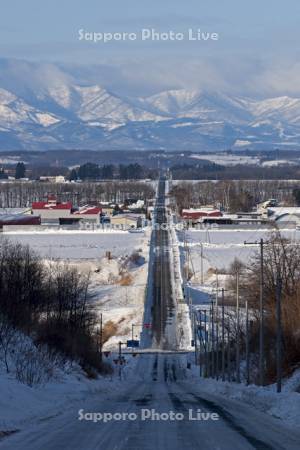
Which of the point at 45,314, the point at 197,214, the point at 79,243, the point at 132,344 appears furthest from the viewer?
the point at 197,214

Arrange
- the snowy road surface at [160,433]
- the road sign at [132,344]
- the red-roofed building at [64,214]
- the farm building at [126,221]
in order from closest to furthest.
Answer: the snowy road surface at [160,433], the road sign at [132,344], the farm building at [126,221], the red-roofed building at [64,214]

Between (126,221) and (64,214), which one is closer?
(126,221)

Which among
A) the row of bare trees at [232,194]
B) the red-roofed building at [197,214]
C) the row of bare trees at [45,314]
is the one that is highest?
the row of bare trees at [232,194]

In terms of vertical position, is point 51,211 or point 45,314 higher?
point 51,211

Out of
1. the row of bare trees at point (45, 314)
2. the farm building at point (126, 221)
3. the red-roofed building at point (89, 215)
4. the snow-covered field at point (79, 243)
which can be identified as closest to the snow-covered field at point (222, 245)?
the snow-covered field at point (79, 243)

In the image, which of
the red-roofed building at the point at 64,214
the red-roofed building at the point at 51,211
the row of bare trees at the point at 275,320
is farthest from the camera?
the red-roofed building at the point at 51,211

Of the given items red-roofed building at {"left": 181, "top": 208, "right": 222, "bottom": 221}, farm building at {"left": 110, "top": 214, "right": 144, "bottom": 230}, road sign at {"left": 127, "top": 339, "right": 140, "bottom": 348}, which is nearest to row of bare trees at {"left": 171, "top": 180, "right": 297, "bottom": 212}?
red-roofed building at {"left": 181, "top": 208, "right": 222, "bottom": 221}

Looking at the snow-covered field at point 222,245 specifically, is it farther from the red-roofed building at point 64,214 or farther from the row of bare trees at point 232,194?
the row of bare trees at point 232,194

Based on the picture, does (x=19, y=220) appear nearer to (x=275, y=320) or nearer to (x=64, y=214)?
(x=64, y=214)

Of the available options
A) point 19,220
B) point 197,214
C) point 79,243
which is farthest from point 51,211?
point 79,243

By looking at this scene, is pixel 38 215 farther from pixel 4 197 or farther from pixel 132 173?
pixel 132 173

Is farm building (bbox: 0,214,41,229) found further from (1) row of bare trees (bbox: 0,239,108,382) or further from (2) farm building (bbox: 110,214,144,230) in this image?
(1) row of bare trees (bbox: 0,239,108,382)
